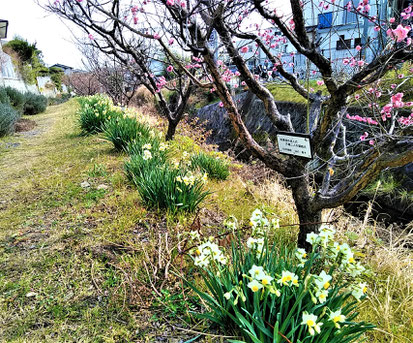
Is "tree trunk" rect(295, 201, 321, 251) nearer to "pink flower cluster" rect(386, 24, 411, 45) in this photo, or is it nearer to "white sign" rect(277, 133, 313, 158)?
"white sign" rect(277, 133, 313, 158)

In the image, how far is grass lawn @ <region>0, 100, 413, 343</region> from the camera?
1613mm

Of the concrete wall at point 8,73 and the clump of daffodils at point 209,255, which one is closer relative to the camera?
the clump of daffodils at point 209,255

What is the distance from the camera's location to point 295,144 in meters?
1.87

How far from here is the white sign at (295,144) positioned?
5.91 ft

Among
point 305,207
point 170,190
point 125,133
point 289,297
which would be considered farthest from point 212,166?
point 289,297

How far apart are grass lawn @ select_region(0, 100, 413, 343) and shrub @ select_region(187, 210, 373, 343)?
23 cm

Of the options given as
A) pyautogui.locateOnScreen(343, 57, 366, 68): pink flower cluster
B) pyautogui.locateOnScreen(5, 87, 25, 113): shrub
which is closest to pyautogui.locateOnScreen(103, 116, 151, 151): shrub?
pyautogui.locateOnScreen(343, 57, 366, 68): pink flower cluster

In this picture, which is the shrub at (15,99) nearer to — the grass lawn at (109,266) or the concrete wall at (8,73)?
the concrete wall at (8,73)

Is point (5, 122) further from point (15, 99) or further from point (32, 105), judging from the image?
point (32, 105)

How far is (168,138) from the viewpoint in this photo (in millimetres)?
5770

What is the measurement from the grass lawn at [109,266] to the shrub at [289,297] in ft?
0.75

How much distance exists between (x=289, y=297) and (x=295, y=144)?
101cm

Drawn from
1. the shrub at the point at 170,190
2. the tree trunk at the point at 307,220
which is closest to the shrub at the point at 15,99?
the shrub at the point at 170,190

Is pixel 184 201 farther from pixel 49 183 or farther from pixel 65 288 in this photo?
pixel 49 183
